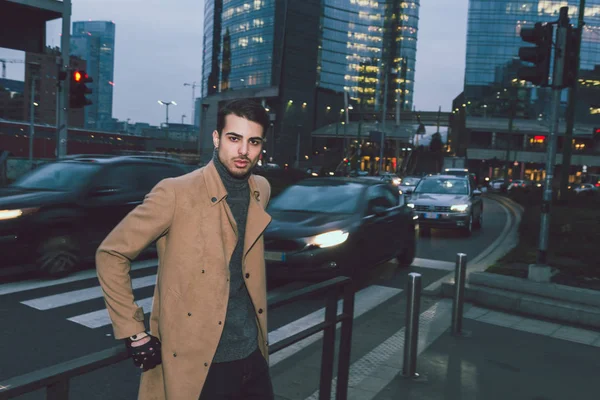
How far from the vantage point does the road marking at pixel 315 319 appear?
5.41 metres

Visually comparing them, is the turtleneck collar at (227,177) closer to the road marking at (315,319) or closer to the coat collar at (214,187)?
the coat collar at (214,187)

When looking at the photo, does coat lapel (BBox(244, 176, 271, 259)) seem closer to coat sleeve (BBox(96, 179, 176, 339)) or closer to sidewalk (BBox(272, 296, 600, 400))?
coat sleeve (BBox(96, 179, 176, 339))

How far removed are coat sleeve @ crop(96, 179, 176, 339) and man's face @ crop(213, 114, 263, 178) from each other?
0.97ft

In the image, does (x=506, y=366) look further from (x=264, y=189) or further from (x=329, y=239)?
(x=264, y=189)

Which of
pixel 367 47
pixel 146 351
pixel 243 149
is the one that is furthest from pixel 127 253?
pixel 367 47

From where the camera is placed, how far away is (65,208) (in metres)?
8.16

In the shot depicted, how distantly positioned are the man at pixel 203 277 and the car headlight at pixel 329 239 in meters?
5.10

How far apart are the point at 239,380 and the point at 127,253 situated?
731 mm

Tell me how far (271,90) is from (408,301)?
86.1m

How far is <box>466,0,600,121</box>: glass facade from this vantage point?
8788 cm

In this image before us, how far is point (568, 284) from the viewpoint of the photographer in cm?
776

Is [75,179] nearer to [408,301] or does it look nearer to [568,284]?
[408,301]

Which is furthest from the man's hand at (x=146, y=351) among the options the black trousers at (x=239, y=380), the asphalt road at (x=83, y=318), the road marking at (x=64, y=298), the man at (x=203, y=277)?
the road marking at (x=64, y=298)

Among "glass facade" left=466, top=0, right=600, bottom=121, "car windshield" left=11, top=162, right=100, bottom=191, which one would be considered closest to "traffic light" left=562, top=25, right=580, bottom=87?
"car windshield" left=11, top=162, right=100, bottom=191
